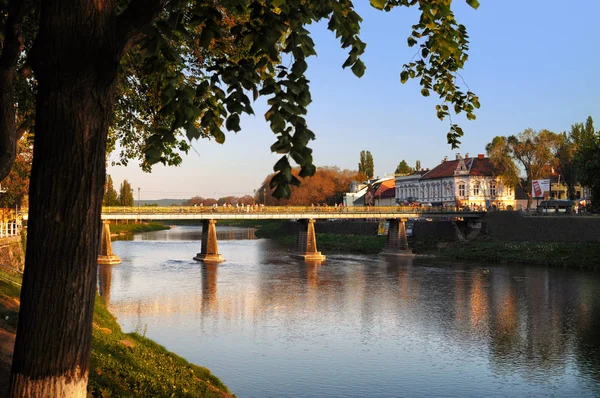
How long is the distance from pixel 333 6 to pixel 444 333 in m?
24.2

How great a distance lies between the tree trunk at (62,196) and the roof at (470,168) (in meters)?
87.9

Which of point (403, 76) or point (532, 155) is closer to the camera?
point (403, 76)

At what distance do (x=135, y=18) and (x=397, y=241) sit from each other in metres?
68.1

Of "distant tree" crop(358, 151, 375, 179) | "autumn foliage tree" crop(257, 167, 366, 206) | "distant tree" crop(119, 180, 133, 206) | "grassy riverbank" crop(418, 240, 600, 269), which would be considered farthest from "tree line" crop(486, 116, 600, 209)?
"distant tree" crop(119, 180, 133, 206)

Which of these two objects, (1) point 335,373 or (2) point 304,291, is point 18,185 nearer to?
(2) point 304,291

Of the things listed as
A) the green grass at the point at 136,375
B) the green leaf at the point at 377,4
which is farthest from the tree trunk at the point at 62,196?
the green grass at the point at 136,375

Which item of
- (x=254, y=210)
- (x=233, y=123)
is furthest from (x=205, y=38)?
(x=254, y=210)

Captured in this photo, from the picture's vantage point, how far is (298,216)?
7119 centimetres

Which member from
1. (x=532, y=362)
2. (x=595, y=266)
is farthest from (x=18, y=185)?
(x=595, y=266)

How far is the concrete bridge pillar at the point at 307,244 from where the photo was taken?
64500mm

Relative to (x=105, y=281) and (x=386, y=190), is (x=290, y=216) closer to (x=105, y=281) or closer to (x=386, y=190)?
(x=105, y=281)

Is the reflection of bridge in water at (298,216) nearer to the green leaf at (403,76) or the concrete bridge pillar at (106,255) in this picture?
the concrete bridge pillar at (106,255)

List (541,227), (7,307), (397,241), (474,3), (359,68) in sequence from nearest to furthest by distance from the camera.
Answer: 1. (359,68)
2. (474,3)
3. (7,307)
4. (541,227)
5. (397,241)

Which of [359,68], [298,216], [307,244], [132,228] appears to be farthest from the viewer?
[132,228]
